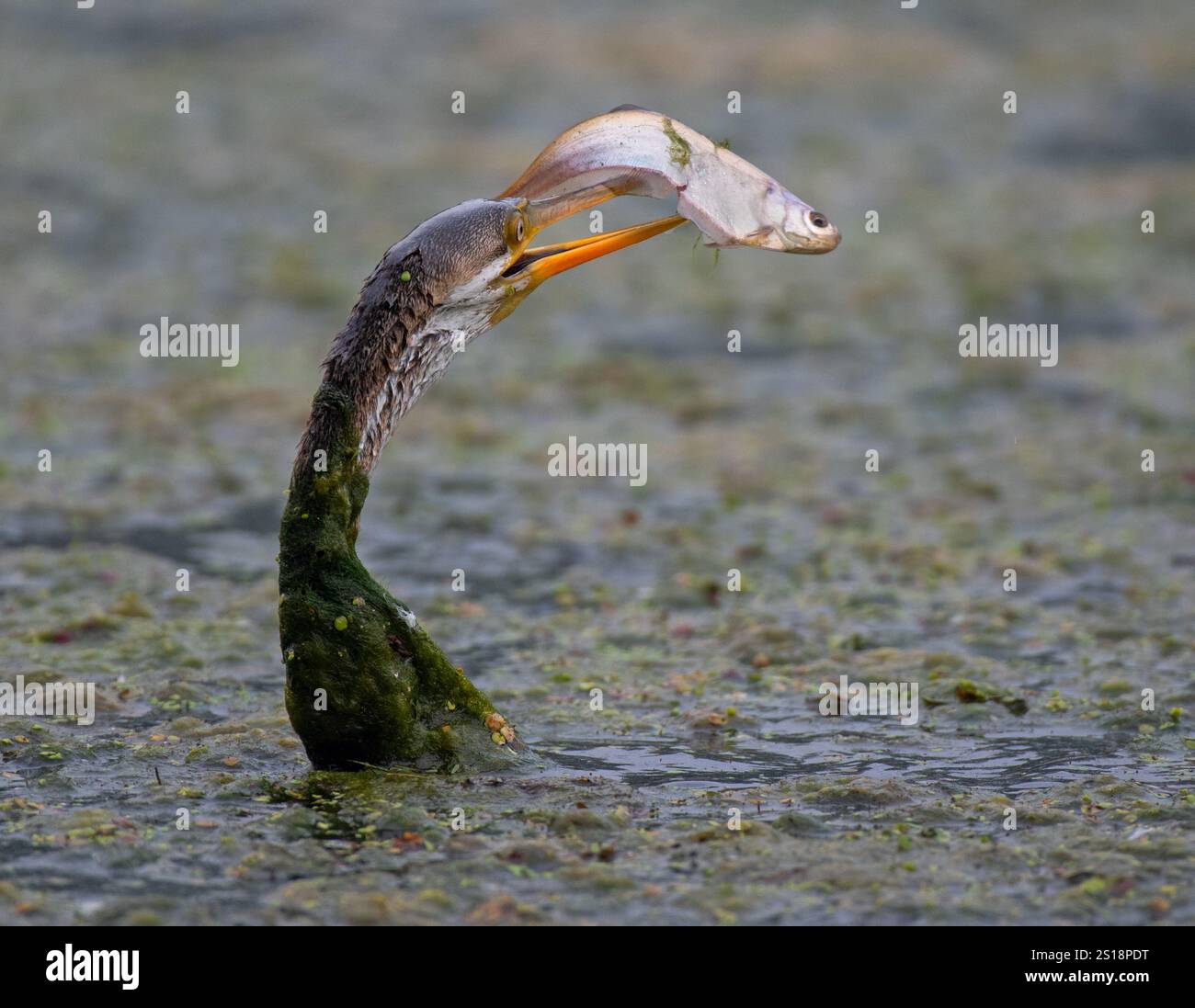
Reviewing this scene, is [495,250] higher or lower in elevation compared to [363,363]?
higher

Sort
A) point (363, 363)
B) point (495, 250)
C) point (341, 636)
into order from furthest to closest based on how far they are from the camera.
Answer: point (495, 250), point (363, 363), point (341, 636)

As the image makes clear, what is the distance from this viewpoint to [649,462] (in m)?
12.3

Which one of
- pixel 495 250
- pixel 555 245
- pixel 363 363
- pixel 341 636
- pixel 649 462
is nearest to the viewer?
pixel 341 636

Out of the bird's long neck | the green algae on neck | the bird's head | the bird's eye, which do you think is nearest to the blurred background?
the green algae on neck

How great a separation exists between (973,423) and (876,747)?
18.8 ft

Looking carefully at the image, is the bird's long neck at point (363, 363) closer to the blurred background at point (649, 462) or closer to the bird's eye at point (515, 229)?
the bird's eye at point (515, 229)

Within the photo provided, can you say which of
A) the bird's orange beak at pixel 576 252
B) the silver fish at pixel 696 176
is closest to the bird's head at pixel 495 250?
the bird's orange beak at pixel 576 252

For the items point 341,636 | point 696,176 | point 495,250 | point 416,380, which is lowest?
point 341,636

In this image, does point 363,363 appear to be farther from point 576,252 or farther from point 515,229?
point 576,252

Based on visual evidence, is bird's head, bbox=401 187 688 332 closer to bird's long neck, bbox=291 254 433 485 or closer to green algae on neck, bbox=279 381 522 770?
bird's long neck, bbox=291 254 433 485

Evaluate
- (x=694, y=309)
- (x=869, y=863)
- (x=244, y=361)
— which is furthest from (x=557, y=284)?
(x=869, y=863)

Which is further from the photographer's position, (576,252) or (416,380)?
(576,252)

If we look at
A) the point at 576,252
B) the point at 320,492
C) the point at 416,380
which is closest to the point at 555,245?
the point at 576,252

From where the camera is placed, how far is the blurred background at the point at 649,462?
6.48m
